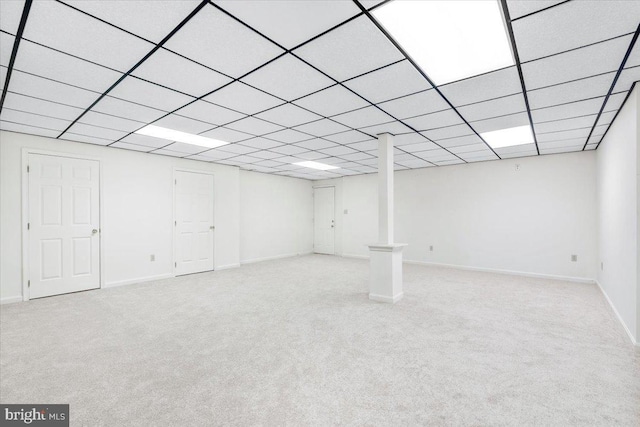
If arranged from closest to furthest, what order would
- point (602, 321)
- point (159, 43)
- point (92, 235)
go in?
point (159, 43) < point (602, 321) < point (92, 235)

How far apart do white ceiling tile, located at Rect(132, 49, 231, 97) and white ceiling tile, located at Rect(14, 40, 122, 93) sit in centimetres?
31

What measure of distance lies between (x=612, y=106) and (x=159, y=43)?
465 centimetres

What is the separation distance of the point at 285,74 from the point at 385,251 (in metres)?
2.82

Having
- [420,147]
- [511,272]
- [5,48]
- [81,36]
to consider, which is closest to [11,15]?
[81,36]

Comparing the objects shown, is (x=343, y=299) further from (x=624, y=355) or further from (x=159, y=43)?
(x=159, y=43)

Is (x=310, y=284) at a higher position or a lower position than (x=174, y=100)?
lower

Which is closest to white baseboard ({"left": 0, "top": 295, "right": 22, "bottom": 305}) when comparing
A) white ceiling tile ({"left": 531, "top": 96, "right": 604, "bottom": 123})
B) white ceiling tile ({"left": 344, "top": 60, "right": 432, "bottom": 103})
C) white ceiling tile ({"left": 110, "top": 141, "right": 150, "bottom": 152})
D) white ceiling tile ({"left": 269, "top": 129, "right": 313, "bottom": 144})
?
white ceiling tile ({"left": 110, "top": 141, "right": 150, "bottom": 152})

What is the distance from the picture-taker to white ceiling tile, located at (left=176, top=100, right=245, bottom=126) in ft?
11.0

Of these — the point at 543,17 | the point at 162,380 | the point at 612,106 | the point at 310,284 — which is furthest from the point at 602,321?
the point at 162,380

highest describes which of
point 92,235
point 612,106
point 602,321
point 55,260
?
point 612,106

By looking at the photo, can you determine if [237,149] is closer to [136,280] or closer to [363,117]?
[363,117]

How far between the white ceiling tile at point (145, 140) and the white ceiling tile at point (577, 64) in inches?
196

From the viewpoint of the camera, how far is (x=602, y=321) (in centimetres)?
353

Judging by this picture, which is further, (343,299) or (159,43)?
(343,299)
